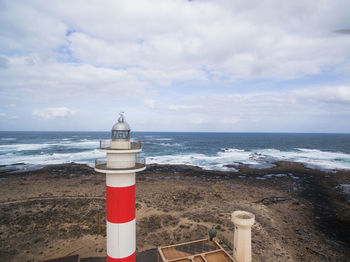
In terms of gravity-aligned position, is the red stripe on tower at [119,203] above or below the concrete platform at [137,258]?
above

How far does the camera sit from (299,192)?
2192 cm

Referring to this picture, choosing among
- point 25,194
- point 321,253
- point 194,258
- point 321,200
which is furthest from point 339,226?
point 25,194

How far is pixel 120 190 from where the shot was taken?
19.5ft

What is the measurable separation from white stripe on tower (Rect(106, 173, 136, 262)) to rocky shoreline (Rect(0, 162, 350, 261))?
5.29 m

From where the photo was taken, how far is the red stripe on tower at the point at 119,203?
19.5 ft

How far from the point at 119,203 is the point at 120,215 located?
14.3 inches

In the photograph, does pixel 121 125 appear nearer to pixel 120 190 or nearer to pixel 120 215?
pixel 120 190

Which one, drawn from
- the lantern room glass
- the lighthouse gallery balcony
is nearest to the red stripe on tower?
the lighthouse gallery balcony

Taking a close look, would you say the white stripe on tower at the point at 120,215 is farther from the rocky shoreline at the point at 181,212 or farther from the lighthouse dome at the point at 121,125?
the rocky shoreline at the point at 181,212

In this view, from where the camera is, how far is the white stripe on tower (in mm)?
5961

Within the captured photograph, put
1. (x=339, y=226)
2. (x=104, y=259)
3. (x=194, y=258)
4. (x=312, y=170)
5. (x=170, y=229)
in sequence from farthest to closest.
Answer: (x=312, y=170) < (x=339, y=226) < (x=170, y=229) < (x=104, y=259) < (x=194, y=258)

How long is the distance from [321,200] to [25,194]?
91.5ft

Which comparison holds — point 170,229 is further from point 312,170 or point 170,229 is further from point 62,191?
point 312,170

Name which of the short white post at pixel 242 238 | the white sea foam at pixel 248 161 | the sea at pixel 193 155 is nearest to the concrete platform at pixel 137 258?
the short white post at pixel 242 238
